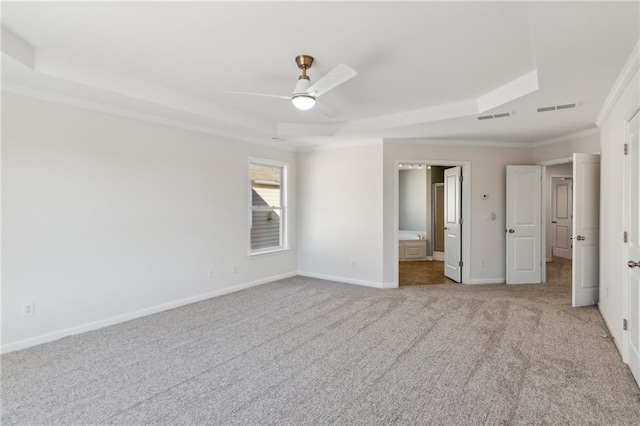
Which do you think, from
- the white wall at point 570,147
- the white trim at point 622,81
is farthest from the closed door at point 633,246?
the white wall at point 570,147

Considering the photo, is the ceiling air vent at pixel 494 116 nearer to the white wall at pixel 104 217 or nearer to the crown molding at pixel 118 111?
the crown molding at pixel 118 111

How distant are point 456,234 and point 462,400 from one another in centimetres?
394

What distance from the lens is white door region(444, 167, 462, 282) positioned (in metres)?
5.76

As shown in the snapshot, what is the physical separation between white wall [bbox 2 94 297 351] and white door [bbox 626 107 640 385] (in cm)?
456

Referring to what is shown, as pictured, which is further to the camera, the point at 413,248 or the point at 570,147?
the point at 413,248

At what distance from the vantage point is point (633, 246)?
2613mm

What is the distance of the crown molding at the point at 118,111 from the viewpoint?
3.10 metres

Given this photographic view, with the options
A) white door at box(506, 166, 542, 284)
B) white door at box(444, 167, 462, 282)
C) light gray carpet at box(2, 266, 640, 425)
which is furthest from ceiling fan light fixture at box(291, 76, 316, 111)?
white door at box(506, 166, 542, 284)

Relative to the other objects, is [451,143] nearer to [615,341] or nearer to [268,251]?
[615,341]

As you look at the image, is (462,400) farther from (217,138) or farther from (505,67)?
(217,138)

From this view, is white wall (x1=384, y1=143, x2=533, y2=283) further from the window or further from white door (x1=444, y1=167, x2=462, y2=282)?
the window

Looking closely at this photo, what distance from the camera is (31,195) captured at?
124 inches

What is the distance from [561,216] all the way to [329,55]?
821 centimetres

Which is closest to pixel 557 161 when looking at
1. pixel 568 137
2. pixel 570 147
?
pixel 570 147
